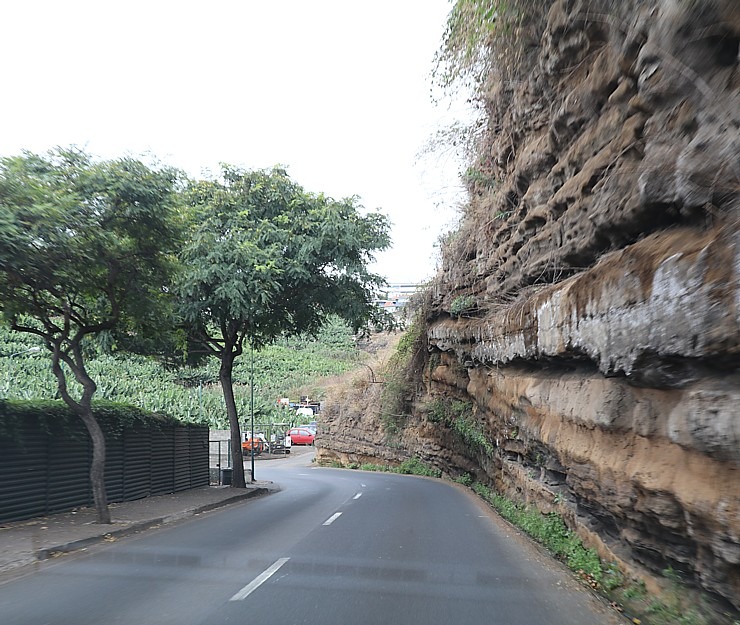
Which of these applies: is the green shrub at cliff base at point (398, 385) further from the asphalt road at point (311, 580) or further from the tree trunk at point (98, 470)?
the asphalt road at point (311, 580)

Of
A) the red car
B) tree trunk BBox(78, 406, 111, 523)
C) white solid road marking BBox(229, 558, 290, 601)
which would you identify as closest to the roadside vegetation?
tree trunk BBox(78, 406, 111, 523)

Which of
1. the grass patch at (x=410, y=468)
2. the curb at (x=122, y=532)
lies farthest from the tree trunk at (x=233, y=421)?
the grass patch at (x=410, y=468)

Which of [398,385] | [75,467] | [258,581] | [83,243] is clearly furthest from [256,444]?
[258,581]

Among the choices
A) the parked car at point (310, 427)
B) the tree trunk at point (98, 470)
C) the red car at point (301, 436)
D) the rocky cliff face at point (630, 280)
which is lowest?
the red car at point (301, 436)

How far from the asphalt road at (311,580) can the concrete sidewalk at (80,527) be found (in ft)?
1.54

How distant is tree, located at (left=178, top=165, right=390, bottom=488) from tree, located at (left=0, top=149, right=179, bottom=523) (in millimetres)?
3391

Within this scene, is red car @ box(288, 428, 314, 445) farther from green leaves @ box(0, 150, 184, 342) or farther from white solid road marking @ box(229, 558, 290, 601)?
white solid road marking @ box(229, 558, 290, 601)

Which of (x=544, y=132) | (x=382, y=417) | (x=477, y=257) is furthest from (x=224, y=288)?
(x=382, y=417)

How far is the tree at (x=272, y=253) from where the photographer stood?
18.0 metres

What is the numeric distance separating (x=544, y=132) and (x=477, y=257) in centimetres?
641

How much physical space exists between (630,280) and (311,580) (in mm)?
4927

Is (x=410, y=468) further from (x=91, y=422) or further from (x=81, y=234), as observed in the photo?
(x=81, y=234)

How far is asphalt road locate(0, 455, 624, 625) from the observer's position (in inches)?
248

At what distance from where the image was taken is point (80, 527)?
39.6 ft
